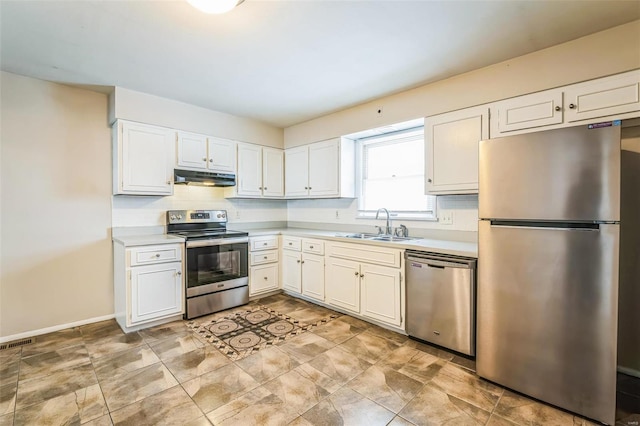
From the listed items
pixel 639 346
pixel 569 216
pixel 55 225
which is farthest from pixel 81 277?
pixel 639 346

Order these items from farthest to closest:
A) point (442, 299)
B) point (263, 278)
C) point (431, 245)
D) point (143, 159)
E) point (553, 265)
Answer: point (263, 278) < point (143, 159) < point (431, 245) < point (442, 299) < point (553, 265)

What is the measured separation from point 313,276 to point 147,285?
5.99ft

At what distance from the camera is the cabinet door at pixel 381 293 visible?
2869 mm

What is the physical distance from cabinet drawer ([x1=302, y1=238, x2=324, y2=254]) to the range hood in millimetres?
1264

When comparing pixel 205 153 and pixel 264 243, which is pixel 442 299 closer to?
pixel 264 243

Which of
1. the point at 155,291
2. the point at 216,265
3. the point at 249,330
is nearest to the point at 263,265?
the point at 216,265

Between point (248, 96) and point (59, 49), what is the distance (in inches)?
63.3

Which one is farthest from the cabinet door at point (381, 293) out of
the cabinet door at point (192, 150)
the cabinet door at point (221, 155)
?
the cabinet door at point (192, 150)

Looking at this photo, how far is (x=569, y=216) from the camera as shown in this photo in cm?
177

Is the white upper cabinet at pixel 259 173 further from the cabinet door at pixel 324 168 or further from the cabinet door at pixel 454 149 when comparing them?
the cabinet door at pixel 454 149

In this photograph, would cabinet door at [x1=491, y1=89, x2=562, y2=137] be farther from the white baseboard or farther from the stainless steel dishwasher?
the white baseboard

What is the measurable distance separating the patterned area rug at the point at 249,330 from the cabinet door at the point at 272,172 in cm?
176

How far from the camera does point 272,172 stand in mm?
4477

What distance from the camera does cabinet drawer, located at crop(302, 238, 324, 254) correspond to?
3617mm
